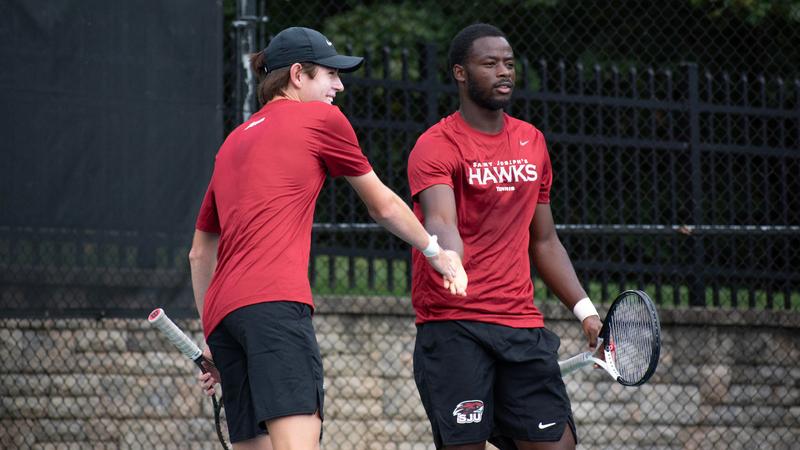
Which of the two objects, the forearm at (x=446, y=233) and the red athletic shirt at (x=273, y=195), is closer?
the red athletic shirt at (x=273, y=195)

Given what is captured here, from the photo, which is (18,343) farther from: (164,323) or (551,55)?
(551,55)

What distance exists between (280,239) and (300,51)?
67cm

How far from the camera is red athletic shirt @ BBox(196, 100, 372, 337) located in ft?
12.1

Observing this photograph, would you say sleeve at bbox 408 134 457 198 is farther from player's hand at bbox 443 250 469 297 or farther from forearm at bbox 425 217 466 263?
player's hand at bbox 443 250 469 297

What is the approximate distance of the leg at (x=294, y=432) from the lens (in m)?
3.59

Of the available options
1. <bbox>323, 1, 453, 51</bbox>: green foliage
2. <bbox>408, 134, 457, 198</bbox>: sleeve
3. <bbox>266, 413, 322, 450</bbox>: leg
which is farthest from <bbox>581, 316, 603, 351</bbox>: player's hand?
<bbox>323, 1, 453, 51</bbox>: green foliage

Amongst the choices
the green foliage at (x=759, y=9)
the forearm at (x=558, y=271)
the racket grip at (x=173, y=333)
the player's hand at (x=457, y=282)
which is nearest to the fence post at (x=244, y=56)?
the forearm at (x=558, y=271)

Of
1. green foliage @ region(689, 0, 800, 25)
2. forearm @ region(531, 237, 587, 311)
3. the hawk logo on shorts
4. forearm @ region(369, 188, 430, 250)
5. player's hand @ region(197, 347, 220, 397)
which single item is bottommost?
the hawk logo on shorts

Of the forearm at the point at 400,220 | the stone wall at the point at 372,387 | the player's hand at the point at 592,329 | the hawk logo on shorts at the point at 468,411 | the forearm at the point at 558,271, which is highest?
the forearm at the point at 400,220

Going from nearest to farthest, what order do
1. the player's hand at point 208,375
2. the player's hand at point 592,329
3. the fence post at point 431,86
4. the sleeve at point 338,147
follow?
the sleeve at point 338,147 → the player's hand at point 208,375 → the player's hand at point 592,329 → the fence post at point 431,86

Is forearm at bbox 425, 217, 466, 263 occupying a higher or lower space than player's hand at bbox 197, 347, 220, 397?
higher

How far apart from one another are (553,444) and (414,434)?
2.76 meters

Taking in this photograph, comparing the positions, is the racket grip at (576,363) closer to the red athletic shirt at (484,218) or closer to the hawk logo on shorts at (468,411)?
the red athletic shirt at (484,218)

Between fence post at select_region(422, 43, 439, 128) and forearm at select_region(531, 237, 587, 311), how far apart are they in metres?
2.60
